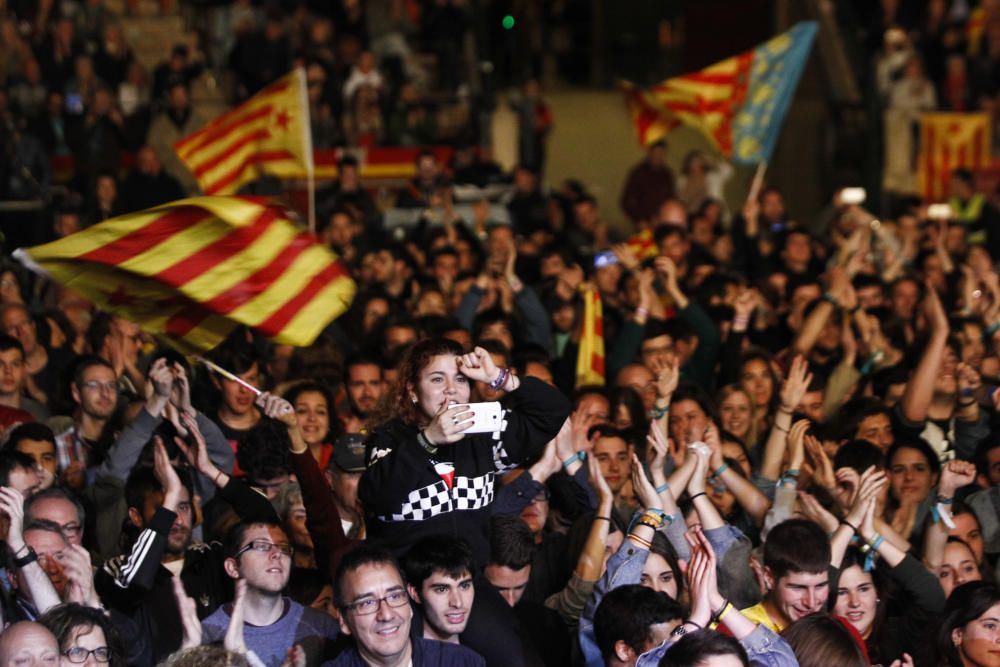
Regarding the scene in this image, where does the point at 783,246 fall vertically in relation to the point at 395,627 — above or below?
below

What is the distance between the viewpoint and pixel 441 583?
6.16 metres

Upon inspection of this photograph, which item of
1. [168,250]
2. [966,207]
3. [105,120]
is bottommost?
[966,207]

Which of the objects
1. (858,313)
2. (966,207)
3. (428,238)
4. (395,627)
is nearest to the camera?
(395,627)

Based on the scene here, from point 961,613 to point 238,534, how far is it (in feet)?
8.74

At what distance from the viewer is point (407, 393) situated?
6.69m

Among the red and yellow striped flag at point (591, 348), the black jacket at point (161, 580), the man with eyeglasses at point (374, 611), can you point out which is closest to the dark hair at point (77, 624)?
the black jacket at point (161, 580)

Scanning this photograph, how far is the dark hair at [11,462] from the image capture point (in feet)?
24.4

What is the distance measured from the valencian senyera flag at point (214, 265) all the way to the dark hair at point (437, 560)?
52.7 inches

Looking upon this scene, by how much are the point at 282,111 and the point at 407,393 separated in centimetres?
658

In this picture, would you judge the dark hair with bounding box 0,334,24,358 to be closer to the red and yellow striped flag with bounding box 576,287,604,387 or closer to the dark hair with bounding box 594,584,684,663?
the red and yellow striped flag with bounding box 576,287,604,387

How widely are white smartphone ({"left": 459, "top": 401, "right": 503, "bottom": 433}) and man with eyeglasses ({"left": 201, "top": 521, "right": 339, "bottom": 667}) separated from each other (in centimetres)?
95

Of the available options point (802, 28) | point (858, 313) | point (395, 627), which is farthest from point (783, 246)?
point (395, 627)

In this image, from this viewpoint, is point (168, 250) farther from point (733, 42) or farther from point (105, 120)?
point (733, 42)

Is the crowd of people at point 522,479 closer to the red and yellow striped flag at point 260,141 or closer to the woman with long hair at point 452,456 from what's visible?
the woman with long hair at point 452,456
